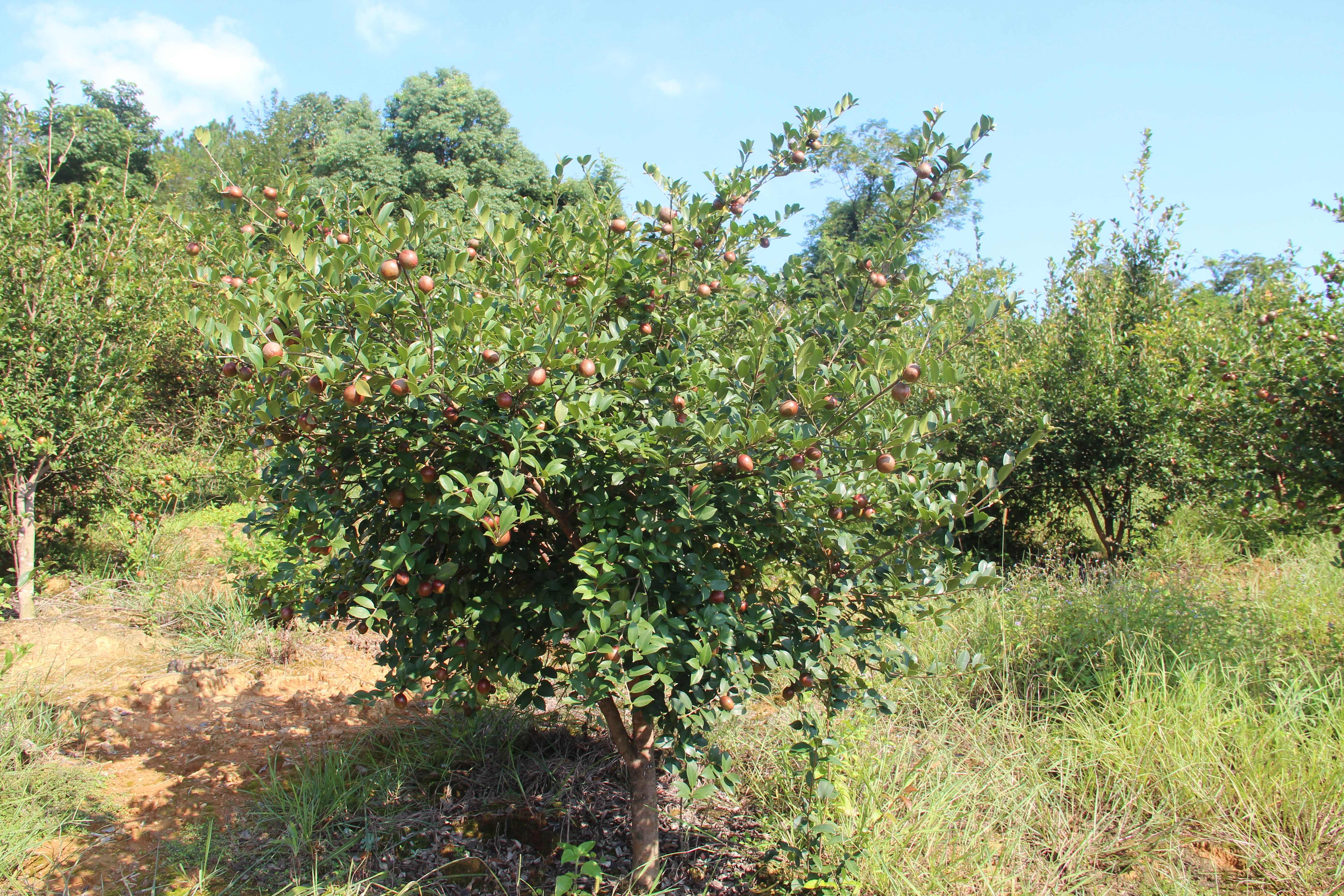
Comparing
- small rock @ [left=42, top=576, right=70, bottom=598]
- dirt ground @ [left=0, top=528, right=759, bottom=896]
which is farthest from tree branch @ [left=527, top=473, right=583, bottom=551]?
small rock @ [left=42, top=576, right=70, bottom=598]

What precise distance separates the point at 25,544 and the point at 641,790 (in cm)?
544

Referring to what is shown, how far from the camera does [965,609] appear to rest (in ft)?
14.8

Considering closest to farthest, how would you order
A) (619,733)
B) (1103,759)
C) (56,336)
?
(619,733) → (1103,759) → (56,336)

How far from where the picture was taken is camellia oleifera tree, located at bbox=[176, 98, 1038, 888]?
1786mm

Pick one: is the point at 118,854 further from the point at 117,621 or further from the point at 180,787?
the point at 117,621

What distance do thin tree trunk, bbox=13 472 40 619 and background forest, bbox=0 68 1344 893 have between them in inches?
1.0

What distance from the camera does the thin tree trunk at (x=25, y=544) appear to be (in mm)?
5418

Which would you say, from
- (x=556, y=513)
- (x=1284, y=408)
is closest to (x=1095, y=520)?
(x=1284, y=408)

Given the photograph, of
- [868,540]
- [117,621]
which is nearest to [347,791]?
[868,540]

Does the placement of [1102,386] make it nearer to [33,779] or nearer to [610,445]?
[610,445]

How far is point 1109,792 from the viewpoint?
10.2ft

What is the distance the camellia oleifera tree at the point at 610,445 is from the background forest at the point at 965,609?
0.38ft

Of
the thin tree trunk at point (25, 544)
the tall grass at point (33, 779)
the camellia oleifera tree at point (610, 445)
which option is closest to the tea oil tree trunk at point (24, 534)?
the thin tree trunk at point (25, 544)

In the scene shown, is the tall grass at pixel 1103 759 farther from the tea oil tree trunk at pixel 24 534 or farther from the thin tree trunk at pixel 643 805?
the tea oil tree trunk at pixel 24 534
